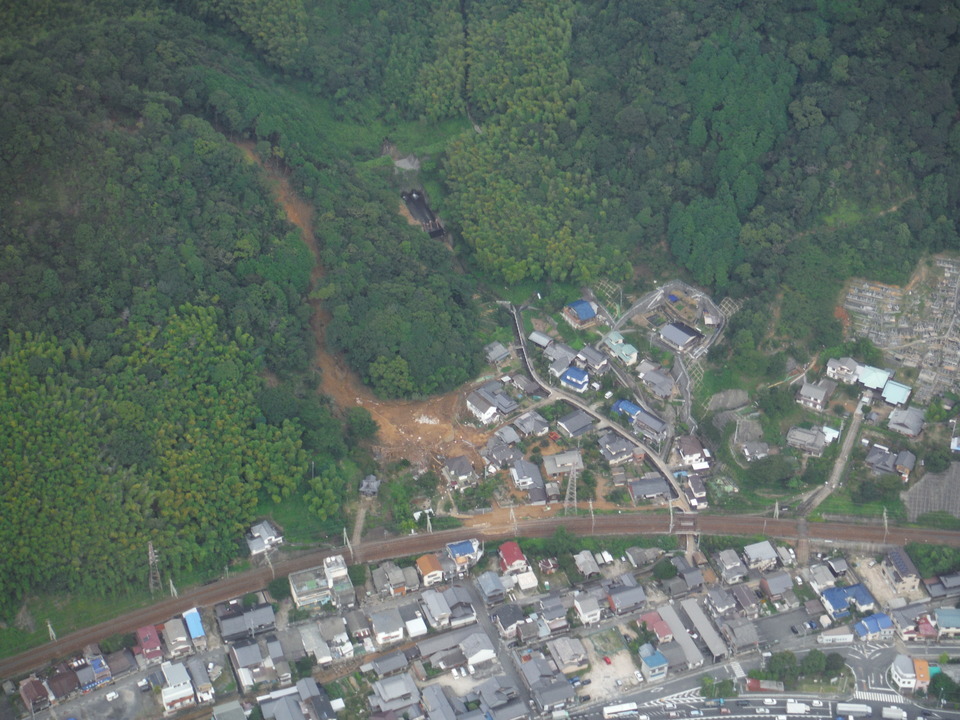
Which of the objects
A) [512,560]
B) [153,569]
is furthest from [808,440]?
[153,569]

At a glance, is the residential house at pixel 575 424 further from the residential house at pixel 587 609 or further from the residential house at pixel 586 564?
the residential house at pixel 587 609

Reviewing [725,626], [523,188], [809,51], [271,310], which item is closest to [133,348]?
[271,310]

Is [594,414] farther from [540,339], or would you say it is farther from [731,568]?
[731,568]

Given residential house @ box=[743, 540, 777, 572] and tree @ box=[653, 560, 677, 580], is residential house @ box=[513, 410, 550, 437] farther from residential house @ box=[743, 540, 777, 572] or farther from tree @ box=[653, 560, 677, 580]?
residential house @ box=[743, 540, 777, 572]

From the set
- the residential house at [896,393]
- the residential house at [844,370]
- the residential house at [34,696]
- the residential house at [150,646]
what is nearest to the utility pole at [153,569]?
the residential house at [150,646]

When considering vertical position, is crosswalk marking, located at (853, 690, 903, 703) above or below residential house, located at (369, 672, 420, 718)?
below

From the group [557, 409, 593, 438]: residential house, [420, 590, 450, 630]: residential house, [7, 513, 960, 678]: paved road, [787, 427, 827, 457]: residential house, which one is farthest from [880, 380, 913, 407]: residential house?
[420, 590, 450, 630]: residential house

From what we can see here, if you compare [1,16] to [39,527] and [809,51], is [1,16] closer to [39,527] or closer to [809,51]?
[39,527]
